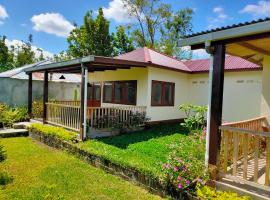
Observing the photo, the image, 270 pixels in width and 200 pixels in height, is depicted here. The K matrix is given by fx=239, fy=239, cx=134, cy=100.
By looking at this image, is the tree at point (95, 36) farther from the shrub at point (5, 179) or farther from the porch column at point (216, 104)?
the porch column at point (216, 104)

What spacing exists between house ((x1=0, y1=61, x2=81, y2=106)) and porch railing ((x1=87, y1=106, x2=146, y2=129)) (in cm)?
676

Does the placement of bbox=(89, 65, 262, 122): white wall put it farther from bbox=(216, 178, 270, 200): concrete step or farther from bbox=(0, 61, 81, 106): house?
bbox=(216, 178, 270, 200): concrete step

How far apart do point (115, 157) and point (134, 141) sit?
→ 2279 millimetres

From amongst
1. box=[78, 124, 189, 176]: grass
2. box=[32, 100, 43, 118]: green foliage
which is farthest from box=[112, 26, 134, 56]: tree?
box=[78, 124, 189, 176]: grass

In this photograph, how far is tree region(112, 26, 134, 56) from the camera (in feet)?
92.8

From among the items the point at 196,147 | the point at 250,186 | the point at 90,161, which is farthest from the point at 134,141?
the point at 250,186

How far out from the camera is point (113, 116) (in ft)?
34.1

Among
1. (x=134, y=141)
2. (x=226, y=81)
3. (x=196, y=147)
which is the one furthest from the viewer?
(x=226, y=81)

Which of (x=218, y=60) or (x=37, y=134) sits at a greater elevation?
(x=218, y=60)

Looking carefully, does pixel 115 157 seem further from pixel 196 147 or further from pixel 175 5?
pixel 175 5

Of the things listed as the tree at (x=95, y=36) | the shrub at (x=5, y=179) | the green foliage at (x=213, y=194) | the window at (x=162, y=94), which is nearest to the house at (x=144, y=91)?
the window at (x=162, y=94)

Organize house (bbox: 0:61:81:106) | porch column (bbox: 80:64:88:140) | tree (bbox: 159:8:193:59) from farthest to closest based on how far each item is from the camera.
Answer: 1. tree (bbox: 159:8:193:59)
2. house (bbox: 0:61:81:106)
3. porch column (bbox: 80:64:88:140)

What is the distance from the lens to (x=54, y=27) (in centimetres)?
4069

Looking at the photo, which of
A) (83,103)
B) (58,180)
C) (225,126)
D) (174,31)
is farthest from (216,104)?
Answer: (174,31)
